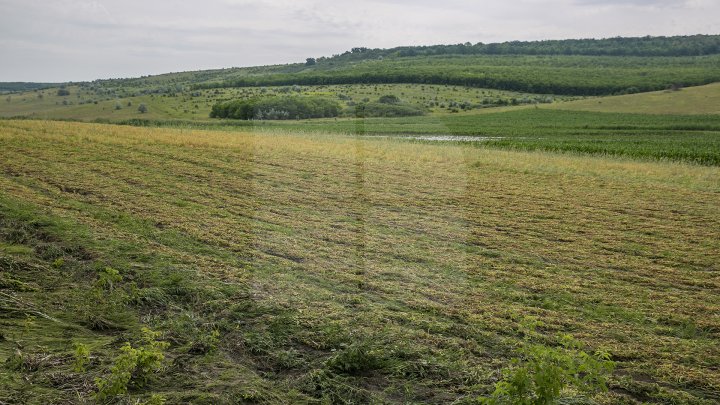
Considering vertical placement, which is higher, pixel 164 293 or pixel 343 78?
pixel 343 78

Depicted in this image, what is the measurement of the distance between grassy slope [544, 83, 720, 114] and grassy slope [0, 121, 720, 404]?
58572mm

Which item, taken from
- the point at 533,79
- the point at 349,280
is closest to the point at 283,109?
the point at 349,280

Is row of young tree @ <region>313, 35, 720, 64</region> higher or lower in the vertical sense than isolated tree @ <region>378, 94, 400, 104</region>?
higher

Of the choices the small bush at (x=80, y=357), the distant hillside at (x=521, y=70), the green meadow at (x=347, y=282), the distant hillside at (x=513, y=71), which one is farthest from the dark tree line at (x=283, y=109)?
the small bush at (x=80, y=357)

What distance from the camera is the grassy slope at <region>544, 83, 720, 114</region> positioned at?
69.1 metres

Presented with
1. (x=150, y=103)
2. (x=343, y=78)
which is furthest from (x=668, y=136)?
(x=343, y=78)

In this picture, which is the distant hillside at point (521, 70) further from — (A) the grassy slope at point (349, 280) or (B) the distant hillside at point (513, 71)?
(A) the grassy slope at point (349, 280)

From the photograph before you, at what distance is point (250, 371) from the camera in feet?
18.0

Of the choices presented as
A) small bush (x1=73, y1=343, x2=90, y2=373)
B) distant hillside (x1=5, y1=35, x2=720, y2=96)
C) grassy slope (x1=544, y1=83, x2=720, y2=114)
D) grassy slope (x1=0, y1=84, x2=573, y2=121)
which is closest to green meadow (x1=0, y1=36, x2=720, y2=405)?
small bush (x1=73, y1=343, x2=90, y2=373)

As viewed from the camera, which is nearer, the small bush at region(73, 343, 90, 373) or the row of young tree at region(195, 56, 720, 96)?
the small bush at region(73, 343, 90, 373)

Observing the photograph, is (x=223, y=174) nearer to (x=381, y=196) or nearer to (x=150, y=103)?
(x=381, y=196)

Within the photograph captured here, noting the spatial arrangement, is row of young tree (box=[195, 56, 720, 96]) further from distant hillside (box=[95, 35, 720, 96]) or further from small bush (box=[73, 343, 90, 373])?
small bush (box=[73, 343, 90, 373])

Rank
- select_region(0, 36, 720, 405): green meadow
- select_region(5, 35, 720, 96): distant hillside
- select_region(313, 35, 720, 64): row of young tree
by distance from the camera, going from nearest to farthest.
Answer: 1. select_region(0, 36, 720, 405): green meadow
2. select_region(5, 35, 720, 96): distant hillside
3. select_region(313, 35, 720, 64): row of young tree

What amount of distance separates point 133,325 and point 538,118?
65.4 m
